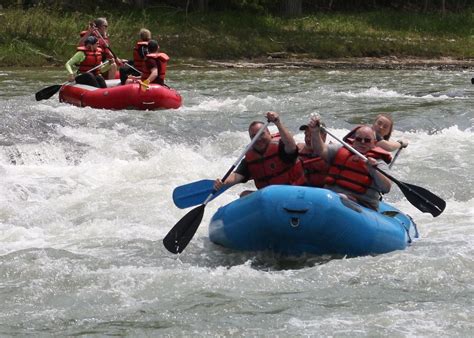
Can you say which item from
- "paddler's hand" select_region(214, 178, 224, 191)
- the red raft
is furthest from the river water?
"paddler's hand" select_region(214, 178, 224, 191)

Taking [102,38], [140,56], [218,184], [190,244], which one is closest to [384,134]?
[218,184]

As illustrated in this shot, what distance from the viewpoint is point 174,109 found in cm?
1382

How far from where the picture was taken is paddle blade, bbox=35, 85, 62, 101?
45.4 feet

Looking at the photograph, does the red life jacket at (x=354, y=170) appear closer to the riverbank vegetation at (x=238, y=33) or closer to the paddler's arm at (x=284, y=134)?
the paddler's arm at (x=284, y=134)

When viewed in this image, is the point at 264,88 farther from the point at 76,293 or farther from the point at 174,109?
the point at 76,293

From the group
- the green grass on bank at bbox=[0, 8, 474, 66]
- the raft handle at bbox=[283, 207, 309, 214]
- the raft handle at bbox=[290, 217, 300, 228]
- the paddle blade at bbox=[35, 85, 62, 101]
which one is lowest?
the green grass on bank at bbox=[0, 8, 474, 66]

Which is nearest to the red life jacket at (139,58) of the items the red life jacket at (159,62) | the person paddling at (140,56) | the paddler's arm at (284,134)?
the person paddling at (140,56)

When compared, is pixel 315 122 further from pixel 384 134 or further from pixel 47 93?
pixel 47 93

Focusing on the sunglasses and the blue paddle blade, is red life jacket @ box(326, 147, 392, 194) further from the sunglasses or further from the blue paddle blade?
the blue paddle blade

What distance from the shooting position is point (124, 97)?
525 inches

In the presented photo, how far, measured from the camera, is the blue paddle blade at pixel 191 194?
751 centimetres

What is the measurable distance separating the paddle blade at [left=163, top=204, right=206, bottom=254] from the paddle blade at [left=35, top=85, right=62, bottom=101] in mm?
7044

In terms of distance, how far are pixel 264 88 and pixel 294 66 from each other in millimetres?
5688

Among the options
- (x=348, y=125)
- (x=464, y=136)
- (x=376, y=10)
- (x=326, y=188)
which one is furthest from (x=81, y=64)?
(x=376, y=10)
